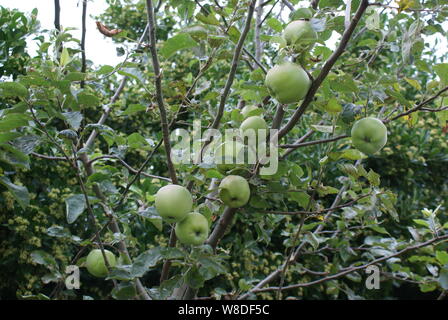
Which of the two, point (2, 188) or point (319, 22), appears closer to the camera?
point (319, 22)

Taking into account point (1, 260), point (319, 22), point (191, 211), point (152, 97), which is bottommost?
point (1, 260)

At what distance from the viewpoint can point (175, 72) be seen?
14.1 feet

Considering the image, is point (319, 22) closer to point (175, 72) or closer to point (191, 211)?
point (191, 211)

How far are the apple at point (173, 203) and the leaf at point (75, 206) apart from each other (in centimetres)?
28

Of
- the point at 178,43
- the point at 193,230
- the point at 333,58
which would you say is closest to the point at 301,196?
the point at 193,230

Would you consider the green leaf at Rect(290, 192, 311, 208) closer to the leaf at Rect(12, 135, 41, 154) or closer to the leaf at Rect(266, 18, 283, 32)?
the leaf at Rect(266, 18, 283, 32)

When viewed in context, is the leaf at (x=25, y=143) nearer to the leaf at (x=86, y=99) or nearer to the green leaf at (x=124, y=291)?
the leaf at (x=86, y=99)

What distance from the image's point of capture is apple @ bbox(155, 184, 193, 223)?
135 cm

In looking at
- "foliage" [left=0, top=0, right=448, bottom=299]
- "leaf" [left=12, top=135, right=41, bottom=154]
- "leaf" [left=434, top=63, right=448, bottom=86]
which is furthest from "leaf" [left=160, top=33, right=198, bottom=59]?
"leaf" [left=434, top=63, right=448, bottom=86]

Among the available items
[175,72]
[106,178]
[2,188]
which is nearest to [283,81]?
[106,178]

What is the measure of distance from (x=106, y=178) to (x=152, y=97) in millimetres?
343

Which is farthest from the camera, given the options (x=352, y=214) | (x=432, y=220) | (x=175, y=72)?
(x=175, y=72)

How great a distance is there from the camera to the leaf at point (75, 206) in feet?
4.64
